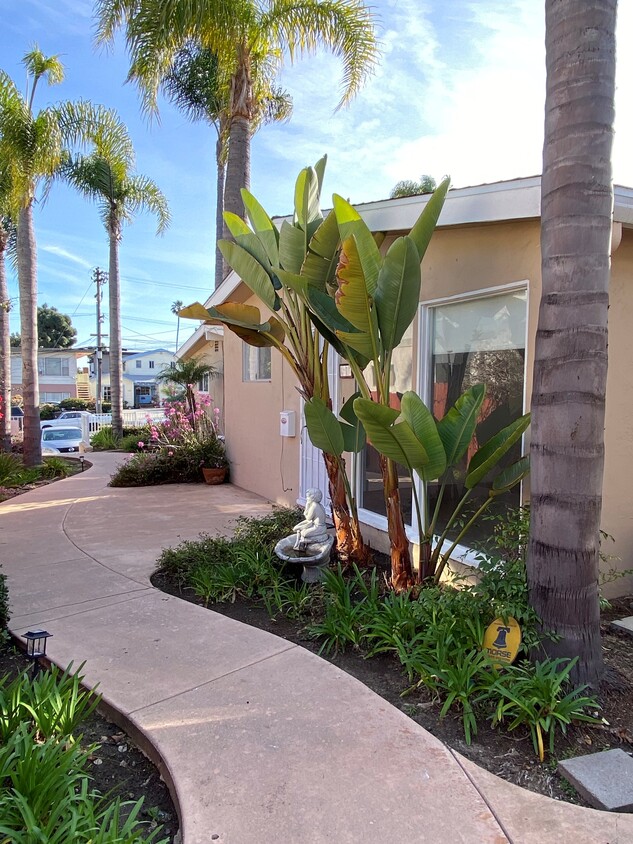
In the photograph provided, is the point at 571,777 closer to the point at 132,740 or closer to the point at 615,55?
the point at 132,740

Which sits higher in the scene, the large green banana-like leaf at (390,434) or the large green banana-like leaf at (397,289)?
the large green banana-like leaf at (397,289)

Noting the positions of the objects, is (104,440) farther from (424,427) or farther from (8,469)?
(424,427)

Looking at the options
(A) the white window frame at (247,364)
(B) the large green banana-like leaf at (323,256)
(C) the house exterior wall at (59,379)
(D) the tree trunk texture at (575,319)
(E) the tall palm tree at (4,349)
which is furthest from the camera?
(C) the house exterior wall at (59,379)

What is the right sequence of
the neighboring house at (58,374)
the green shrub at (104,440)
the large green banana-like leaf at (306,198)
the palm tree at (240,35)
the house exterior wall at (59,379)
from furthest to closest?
the neighboring house at (58,374) → the house exterior wall at (59,379) → the green shrub at (104,440) → the palm tree at (240,35) → the large green banana-like leaf at (306,198)

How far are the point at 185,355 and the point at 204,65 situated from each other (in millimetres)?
8094

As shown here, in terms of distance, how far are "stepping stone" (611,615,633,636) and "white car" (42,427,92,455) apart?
17.5 meters

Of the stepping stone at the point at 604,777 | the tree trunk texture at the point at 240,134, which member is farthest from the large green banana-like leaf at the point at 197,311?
the tree trunk texture at the point at 240,134

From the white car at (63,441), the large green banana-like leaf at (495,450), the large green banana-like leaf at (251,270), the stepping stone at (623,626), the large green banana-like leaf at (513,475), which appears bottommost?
the white car at (63,441)

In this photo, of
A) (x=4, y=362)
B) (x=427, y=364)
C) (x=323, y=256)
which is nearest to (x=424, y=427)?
(x=323, y=256)

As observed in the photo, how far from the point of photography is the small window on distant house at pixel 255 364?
927cm

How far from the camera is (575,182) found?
299cm

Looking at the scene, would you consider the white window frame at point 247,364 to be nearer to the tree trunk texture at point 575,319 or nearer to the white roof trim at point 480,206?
the white roof trim at point 480,206

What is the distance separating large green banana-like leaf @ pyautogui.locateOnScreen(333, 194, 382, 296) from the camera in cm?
380

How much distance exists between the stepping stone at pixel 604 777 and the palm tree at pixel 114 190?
15.4 m
